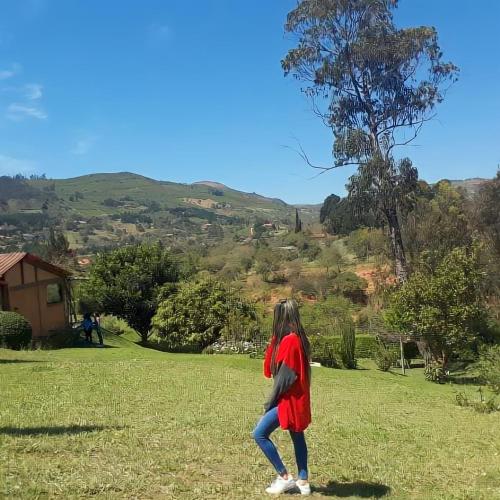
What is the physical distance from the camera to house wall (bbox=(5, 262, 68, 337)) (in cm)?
2561

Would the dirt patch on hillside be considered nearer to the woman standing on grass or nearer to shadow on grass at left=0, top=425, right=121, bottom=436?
shadow on grass at left=0, top=425, right=121, bottom=436

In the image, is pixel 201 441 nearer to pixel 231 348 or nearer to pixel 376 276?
pixel 231 348

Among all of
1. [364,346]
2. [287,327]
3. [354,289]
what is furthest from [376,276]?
[287,327]

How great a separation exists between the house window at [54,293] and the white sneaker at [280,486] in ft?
79.0

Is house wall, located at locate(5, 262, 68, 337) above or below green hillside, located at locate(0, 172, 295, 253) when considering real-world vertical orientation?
below

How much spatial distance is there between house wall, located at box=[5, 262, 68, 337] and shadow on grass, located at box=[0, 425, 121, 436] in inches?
755

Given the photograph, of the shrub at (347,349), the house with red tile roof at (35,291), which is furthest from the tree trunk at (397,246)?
the house with red tile roof at (35,291)

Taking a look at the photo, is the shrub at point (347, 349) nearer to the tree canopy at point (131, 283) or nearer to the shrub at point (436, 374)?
the shrub at point (436, 374)

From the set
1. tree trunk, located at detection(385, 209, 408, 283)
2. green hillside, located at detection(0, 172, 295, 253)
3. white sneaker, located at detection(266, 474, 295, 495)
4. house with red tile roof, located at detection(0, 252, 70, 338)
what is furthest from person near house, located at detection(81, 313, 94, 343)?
green hillside, located at detection(0, 172, 295, 253)

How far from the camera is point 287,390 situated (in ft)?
17.0

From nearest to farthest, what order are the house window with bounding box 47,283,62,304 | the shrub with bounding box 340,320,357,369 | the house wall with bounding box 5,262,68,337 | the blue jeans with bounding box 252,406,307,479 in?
the blue jeans with bounding box 252,406,307,479 → the shrub with bounding box 340,320,357,369 → the house wall with bounding box 5,262,68,337 → the house window with bounding box 47,283,62,304

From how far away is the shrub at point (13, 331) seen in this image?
20.7 metres

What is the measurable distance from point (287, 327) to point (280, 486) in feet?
4.99

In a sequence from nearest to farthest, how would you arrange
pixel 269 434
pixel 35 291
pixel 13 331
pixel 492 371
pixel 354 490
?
1. pixel 269 434
2. pixel 354 490
3. pixel 492 371
4. pixel 13 331
5. pixel 35 291
